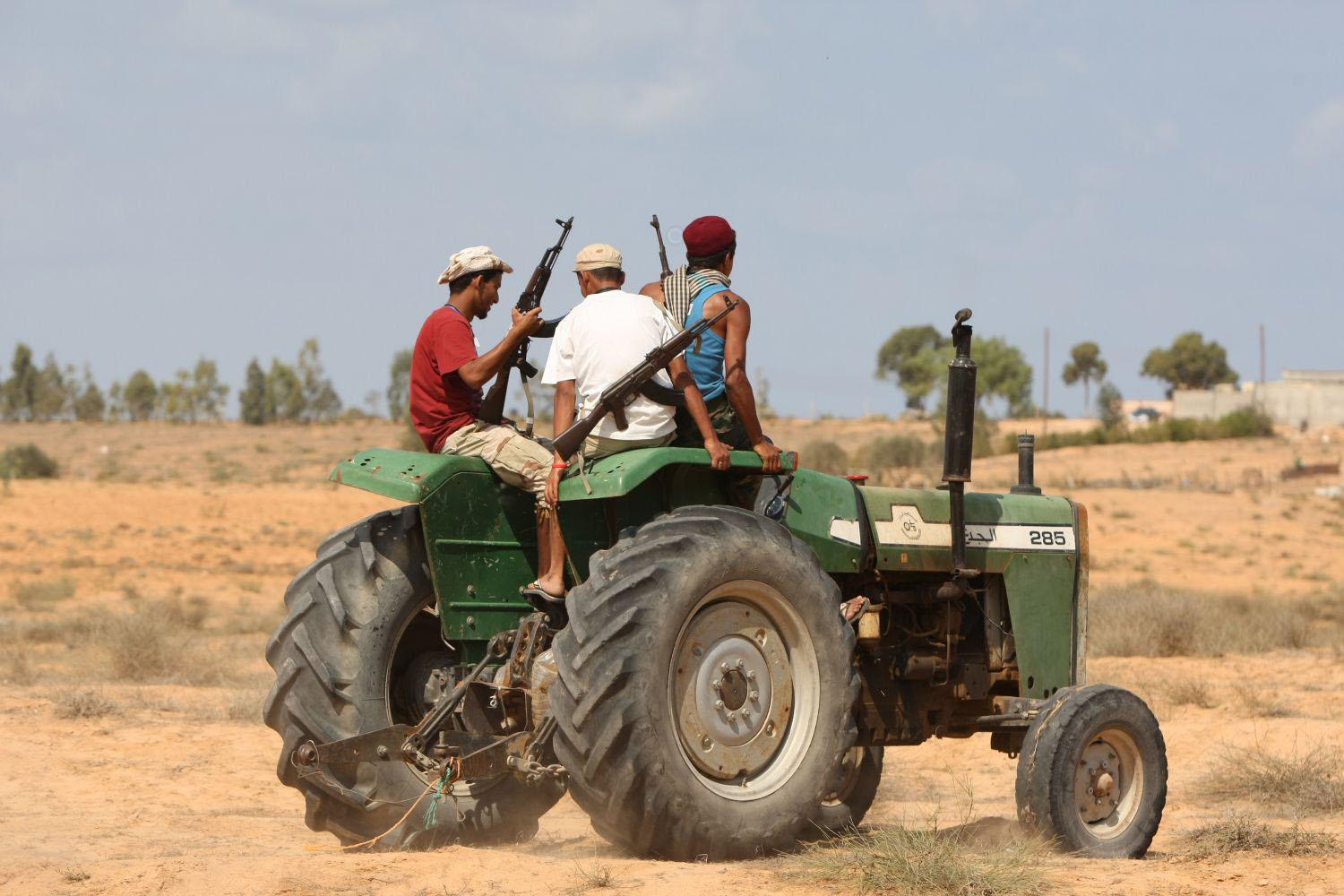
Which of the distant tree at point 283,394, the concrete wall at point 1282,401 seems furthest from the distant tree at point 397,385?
the concrete wall at point 1282,401

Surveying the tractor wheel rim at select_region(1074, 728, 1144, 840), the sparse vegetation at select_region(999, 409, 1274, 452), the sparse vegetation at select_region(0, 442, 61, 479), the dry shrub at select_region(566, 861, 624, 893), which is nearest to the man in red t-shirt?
the dry shrub at select_region(566, 861, 624, 893)

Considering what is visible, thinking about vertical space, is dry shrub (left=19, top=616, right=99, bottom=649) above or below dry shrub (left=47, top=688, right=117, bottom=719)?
below

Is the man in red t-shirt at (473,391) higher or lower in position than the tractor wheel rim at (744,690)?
higher

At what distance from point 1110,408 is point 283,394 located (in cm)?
4346

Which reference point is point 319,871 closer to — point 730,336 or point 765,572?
point 765,572

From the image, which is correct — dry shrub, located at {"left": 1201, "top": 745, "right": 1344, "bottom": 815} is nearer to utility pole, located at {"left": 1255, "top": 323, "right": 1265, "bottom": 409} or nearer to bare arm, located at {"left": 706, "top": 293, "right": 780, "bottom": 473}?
bare arm, located at {"left": 706, "top": 293, "right": 780, "bottom": 473}

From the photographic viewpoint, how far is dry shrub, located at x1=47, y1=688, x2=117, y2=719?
38.8 ft

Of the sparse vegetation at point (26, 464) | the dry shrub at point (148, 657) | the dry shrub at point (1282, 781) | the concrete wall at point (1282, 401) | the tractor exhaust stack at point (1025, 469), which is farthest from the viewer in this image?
the concrete wall at point (1282, 401)

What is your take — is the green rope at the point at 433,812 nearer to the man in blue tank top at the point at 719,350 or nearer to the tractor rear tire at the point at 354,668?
the tractor rear tire at the point at 354,668

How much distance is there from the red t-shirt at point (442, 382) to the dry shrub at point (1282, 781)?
5689 millimetres

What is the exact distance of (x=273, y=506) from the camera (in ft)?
120

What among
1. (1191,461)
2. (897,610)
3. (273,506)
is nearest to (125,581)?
(273,506)

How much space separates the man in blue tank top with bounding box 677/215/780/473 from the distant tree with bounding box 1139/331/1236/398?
8926 cm

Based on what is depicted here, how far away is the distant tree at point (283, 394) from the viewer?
7531cm
